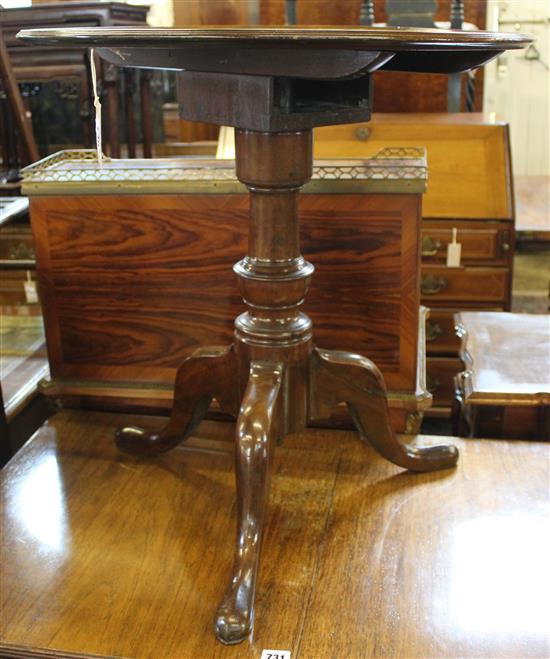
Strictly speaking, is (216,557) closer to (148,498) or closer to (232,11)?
(148,498)

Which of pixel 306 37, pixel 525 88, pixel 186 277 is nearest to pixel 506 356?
pixel 186 277

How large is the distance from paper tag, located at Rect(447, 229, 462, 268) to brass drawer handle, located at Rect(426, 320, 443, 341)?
0.58ft

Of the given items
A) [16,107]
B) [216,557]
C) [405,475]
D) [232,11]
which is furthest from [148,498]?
[232,11]

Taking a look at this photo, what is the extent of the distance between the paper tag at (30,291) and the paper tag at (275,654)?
4.28 feet

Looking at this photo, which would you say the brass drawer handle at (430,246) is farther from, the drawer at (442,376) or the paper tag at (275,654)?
the paper tag at (275,654)

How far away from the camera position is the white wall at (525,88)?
3725mm

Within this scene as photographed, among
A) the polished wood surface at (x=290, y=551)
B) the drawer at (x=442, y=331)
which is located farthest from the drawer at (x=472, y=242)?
the polished wood surface at (x=290, y=551)

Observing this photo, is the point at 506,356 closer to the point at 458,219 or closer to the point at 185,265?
the point at 185,265

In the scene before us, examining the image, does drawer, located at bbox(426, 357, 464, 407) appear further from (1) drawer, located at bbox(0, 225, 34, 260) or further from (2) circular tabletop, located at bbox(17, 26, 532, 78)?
(2) circular tabletop, located at bbox(17, 26, 532, 78)

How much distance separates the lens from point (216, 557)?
1153 millimetres

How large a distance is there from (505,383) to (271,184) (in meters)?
0.67

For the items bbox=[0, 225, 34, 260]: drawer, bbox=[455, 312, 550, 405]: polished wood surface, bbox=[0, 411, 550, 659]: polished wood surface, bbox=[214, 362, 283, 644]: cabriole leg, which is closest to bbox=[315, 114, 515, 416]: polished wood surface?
bbox=[455, 312, 550, 405]: polished wood surface

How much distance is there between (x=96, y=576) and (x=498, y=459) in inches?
27.0

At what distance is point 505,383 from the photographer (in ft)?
4.99
